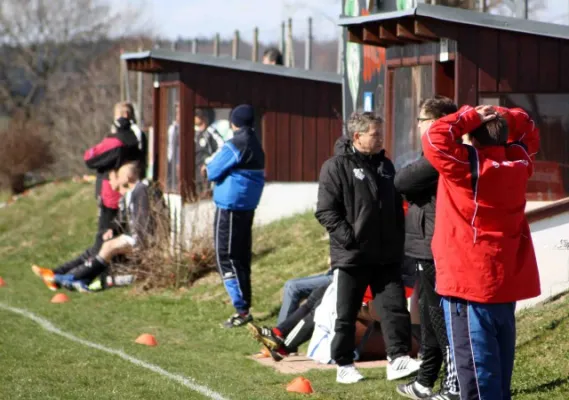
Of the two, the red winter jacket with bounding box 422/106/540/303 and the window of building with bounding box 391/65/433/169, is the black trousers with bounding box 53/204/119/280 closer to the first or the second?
the window of building with bounding box 391/65/433/169

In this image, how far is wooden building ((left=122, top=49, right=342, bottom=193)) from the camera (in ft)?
53.4

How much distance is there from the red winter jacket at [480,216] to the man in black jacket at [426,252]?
0.95 meters

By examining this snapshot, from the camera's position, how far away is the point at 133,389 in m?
8.23

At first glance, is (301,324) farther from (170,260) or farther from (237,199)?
(170,260)

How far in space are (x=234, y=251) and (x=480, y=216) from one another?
228 inches

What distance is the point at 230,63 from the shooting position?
54.4 ft

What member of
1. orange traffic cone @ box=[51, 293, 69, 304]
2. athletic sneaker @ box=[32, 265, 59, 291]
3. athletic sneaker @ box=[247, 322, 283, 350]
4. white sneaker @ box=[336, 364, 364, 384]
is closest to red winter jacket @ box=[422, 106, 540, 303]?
white sneaker @ box=[336, 364, 364, 384]

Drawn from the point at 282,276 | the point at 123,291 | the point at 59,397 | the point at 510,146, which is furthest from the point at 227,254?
the point at 510,146

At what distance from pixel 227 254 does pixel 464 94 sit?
3012mm

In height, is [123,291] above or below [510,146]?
below

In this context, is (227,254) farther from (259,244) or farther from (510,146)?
(510,146)

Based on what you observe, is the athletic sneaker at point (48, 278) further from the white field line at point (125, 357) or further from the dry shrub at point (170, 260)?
the white field line at point (125, 357)

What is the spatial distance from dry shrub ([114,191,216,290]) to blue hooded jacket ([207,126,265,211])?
97.5 inches

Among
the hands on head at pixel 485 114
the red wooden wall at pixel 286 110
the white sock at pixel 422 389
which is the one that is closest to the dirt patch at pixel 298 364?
the white sock at pixel 422 389
